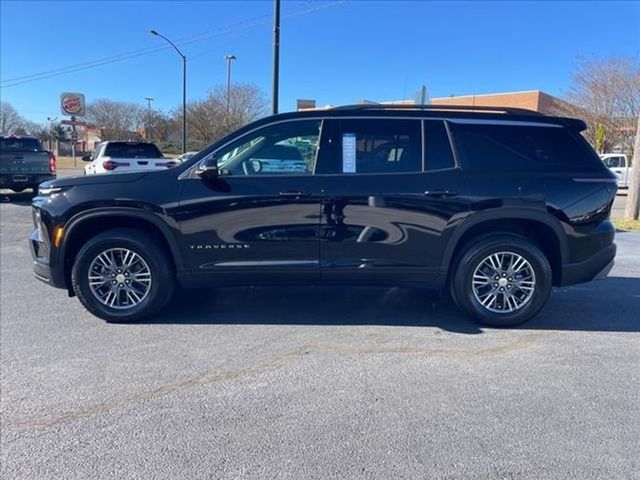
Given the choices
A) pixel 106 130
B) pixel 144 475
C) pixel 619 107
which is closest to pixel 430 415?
pixel 144 475

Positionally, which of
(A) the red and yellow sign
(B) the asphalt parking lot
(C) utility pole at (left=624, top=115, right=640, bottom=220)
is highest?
(A) the red and yellow sign

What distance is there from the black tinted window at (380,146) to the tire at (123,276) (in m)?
1.96

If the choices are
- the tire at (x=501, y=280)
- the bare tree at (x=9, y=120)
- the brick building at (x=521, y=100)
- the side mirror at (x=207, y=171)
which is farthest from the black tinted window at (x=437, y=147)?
the bare tree at (x=9, y=120)

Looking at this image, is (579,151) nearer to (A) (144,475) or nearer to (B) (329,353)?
(B) (329,353)

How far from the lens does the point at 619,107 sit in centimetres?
2869

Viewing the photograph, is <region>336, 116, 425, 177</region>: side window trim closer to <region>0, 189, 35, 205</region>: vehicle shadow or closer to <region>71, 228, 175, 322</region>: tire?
<region>71, 228, 175, 322</region>: tire

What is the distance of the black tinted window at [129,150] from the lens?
45.4 feet

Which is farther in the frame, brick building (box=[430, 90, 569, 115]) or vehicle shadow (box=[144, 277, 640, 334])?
brick building (box=[430, 90, 569, 115])

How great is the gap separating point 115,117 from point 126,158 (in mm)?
49204

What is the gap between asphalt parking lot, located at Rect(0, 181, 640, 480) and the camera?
2455 millimetres

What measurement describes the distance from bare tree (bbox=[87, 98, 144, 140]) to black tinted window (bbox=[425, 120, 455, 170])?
189 ft

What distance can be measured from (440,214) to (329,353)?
160cm

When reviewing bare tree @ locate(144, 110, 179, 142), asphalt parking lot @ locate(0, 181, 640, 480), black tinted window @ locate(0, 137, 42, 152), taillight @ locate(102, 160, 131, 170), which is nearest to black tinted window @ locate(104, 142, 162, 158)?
taillight @ locate(102, 160, 131, 170)

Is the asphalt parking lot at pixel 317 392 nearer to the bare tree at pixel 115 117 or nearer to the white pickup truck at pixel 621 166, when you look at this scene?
the white pickup truck at pixel 621 166
